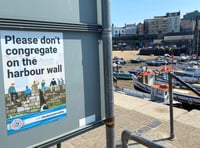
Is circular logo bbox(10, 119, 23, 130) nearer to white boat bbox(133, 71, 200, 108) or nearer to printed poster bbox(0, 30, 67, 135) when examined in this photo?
printed poster bbox(0, 30, 67, 135)

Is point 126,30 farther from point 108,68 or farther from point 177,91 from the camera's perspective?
point 108,68

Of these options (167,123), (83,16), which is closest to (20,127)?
(83,16)

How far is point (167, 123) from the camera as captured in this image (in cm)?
453

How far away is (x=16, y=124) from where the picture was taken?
5.45 ft

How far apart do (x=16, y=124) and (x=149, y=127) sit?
126 inches

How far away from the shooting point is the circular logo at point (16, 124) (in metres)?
1.64

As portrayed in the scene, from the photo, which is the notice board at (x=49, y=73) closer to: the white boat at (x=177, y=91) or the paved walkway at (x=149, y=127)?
the paved walkway at (x=149, y=127)

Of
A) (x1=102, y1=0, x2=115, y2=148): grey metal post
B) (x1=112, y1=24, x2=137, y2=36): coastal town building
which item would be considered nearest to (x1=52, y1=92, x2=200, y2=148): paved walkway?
(x1=102, y1=0, x2=115, y2=148): grey metal post

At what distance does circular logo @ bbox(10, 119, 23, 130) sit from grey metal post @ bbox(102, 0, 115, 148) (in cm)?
91

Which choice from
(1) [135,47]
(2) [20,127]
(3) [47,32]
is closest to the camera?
(2) [20,127]

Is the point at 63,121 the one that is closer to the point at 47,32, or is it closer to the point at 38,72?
the point at 38,72

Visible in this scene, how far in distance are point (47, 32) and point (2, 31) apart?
1.21 ft

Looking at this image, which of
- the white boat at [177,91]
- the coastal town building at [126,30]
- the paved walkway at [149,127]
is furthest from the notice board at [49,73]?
the coastal town building at [126,30]

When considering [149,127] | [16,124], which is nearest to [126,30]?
[149,127]
